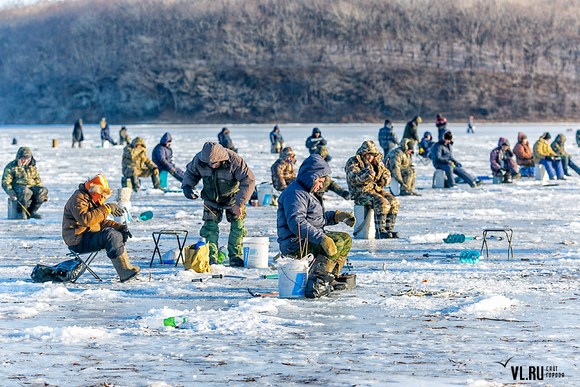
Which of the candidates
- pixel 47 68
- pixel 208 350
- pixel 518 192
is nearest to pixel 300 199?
pixel 208 350

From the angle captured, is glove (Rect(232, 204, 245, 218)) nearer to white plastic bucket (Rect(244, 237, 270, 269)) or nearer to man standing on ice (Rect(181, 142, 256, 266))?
man standing on ice (Rect(181, 142, 256, 266))

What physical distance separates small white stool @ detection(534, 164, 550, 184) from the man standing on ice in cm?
1460

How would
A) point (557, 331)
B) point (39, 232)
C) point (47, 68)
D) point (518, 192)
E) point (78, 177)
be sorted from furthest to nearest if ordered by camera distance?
point (47, 68), point (78, 177), point (518, 192), point (39, 232), point (557, 331)

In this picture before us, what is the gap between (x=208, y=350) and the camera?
7559mm

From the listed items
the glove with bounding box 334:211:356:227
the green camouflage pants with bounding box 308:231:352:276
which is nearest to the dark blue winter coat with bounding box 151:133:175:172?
the glove with bounding box 334:211:356:227

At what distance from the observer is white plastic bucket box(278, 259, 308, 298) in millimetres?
9828

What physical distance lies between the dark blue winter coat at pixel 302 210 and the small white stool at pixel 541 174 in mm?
15969

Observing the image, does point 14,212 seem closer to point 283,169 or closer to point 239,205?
point 283,169

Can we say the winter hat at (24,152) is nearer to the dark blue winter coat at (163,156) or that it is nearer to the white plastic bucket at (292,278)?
the dark blue winter coat at (163,156)

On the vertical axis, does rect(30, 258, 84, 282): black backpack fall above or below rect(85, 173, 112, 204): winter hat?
below

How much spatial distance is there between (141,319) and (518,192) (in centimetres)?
1497

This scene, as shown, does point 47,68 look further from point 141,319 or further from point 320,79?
point 141,319

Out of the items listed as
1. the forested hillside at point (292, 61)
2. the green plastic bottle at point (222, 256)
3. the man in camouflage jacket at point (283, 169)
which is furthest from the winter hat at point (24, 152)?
the forested hillside at point (292, 61)

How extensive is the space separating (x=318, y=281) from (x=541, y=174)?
16.6 m
